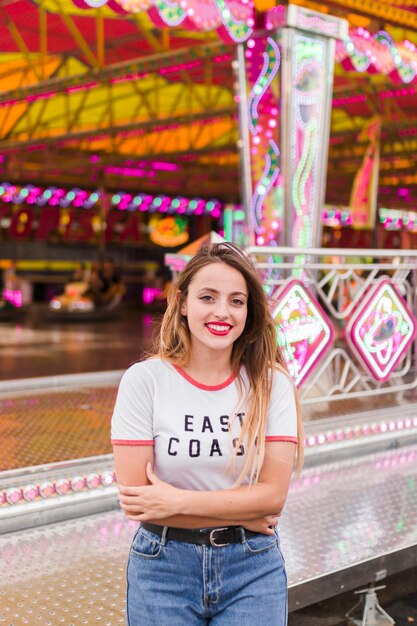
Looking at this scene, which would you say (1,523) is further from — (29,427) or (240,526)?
(240,526)

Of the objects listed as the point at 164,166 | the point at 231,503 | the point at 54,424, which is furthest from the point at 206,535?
the point at 164,166

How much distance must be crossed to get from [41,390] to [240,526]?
3790 millimetres

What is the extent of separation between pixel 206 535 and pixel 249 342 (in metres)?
0.36

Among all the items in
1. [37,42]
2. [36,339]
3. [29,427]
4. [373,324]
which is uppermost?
[37,42]

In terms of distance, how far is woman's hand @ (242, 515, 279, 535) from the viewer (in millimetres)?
1427

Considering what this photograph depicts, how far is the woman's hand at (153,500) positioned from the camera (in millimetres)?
1373

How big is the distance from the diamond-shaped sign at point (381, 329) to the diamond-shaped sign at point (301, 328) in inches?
6.8

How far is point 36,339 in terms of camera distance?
9633 mm

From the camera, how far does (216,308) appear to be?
1460mm

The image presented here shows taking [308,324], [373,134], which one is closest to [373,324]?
[308,324]

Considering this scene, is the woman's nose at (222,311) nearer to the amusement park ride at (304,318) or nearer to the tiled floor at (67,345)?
the amusement park ride at (304,318)

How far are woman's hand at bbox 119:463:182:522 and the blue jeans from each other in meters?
0.06

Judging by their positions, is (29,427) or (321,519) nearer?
(321,519)

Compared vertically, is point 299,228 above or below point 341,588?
above
